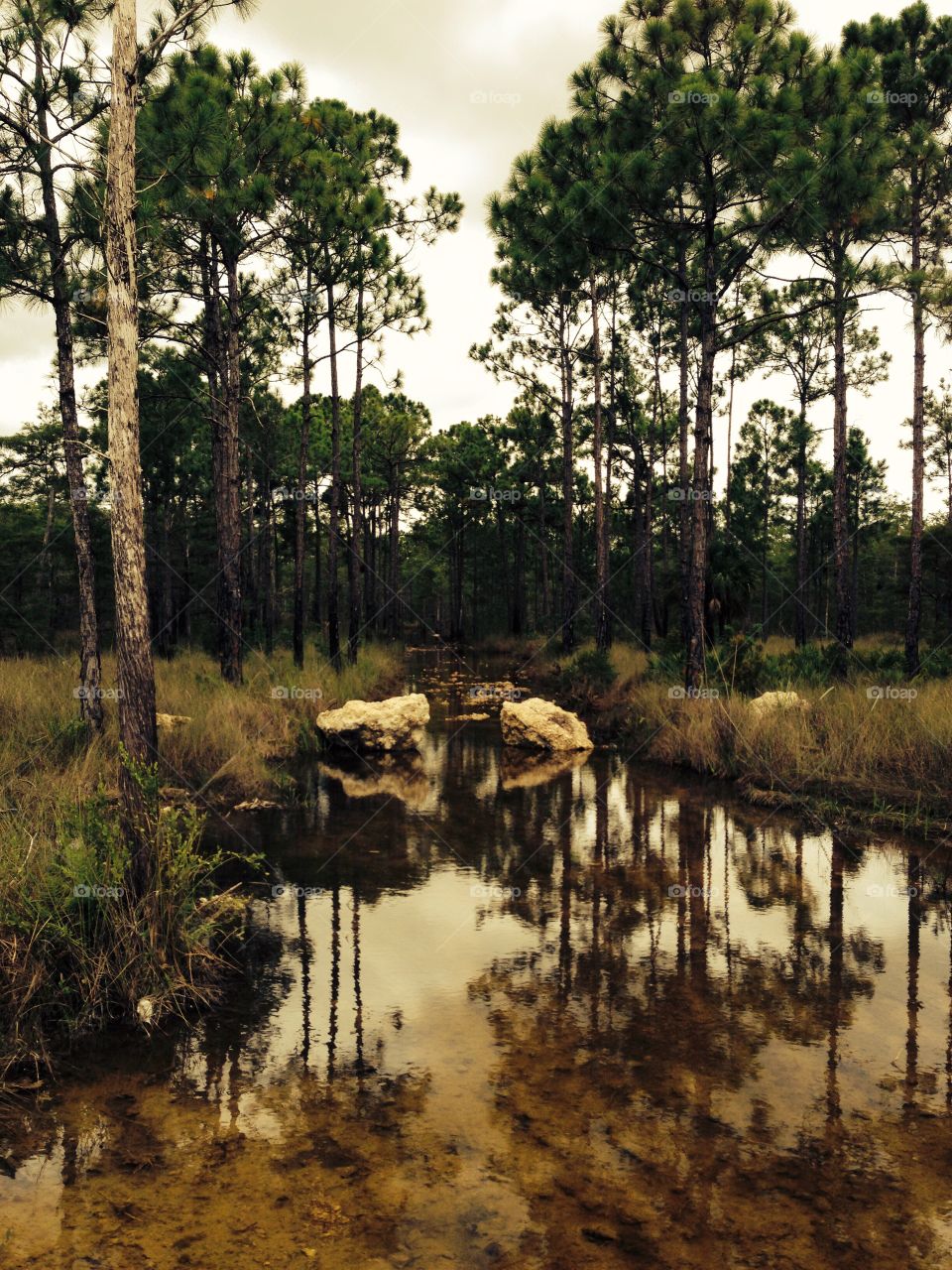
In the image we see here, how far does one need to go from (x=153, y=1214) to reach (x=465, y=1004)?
7.80 ft

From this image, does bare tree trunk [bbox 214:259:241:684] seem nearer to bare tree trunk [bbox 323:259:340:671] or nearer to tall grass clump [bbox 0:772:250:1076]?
bare tree trunk [bbox 323:259:340:671]

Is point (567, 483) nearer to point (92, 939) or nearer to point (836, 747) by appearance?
point (836, 747)

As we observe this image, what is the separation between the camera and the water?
320 cm

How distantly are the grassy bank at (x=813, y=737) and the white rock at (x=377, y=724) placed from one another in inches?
157

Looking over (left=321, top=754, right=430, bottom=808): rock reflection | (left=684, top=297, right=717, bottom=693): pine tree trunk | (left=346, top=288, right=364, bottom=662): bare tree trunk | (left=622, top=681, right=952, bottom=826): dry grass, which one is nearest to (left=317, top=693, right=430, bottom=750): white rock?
(left=321, top=754, right=430, bottom=808): rock reflection

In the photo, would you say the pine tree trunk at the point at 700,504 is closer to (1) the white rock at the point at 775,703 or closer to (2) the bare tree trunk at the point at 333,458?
(1) the white rock at the point at 775,703

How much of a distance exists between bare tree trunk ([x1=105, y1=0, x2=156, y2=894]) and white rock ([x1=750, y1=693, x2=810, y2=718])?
9.43m

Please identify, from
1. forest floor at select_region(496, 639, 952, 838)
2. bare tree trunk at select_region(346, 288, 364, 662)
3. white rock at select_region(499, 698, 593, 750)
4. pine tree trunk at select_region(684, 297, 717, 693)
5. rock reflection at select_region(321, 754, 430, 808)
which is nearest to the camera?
forest floor at select_region(496, 639, 952, 838)

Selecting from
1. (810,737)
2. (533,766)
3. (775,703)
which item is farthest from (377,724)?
(810,737)

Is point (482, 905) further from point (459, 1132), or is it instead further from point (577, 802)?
point (577, 802)

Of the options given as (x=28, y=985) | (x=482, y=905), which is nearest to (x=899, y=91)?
(x=482, y=905)

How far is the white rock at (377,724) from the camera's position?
47.7ft

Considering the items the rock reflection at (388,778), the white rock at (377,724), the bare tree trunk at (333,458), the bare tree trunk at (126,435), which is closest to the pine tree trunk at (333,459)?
the bare tree trunk at (333,458)

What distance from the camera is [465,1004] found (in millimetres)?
5301
